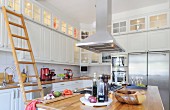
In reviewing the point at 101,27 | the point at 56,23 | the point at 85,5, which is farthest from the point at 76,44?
the point at 56,23

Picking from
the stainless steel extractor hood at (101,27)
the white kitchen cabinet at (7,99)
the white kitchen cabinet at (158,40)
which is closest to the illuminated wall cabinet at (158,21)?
the white kitchen cabinet at (158,40)

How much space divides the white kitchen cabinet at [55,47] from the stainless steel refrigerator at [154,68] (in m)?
2.05

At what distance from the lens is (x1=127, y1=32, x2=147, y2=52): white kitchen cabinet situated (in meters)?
4.05

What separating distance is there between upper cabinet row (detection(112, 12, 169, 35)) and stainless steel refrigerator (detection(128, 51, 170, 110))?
2.51 ft

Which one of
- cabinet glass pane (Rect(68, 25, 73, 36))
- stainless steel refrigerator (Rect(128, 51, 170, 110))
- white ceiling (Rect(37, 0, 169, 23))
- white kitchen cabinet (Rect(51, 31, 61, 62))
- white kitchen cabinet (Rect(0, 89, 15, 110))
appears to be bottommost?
white kitchen cabinet (Rect(0, 89, 15, 110))

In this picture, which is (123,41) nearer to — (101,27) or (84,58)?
(84,58)

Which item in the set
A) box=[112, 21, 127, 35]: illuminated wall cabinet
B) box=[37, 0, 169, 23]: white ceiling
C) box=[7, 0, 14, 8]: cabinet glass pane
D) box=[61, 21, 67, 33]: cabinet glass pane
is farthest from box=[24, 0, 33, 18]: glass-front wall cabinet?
box=[112, 21, 127, 35]: illuminated wall cabinet

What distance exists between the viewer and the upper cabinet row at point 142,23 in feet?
12.6

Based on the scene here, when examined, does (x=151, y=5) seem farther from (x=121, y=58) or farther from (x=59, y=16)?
(x=59, y=16)

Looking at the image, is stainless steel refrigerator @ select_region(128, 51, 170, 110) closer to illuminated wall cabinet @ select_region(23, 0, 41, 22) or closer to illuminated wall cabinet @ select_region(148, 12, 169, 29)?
illuminated wall cabinet @ select_region(148, 12, 169, 29)

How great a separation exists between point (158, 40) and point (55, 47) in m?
2.79

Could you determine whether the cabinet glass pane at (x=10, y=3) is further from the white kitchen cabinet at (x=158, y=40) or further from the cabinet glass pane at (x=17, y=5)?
the white kitchen cabinet at (x=158, y=40)

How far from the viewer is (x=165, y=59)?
361cm

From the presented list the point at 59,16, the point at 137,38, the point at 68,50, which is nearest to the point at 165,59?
the point at 137,38
